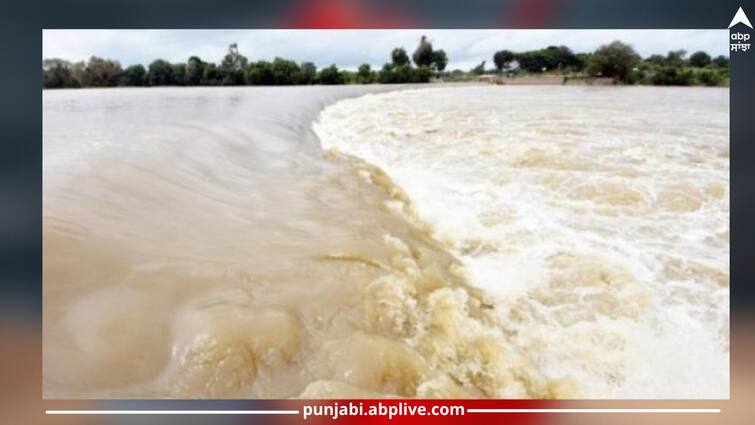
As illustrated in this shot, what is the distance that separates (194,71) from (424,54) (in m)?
1.15

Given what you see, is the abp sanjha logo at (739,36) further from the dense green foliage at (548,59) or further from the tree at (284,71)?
the tree at (284,71)

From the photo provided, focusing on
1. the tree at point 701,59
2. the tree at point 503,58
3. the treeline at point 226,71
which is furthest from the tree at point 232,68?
the tree at point 701,59

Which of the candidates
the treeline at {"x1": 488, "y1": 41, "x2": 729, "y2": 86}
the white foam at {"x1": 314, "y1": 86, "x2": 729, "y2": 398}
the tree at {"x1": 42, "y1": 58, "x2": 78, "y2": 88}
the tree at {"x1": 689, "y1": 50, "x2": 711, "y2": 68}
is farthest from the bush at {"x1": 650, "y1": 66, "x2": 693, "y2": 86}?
the tree at {"x1": 42, "y1": 58, "x2": 78, "y2": 88}

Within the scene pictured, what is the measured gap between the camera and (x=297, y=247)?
1.83 meters

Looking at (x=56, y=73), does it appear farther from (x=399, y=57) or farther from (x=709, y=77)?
(x=709, y=77)

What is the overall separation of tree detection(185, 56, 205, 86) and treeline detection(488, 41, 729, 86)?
1.24 m

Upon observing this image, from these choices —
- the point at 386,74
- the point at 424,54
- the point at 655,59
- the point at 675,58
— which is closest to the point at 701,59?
the point at 675,58

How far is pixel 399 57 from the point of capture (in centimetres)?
197

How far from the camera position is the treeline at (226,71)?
1.75 m

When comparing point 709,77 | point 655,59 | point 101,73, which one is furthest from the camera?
point 655,59

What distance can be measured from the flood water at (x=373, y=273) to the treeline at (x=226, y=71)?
0.12 meters

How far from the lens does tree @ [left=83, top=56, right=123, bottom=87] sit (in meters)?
1.81

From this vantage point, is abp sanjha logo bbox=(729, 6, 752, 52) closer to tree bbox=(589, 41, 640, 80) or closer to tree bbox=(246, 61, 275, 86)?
tree bbox=(589, 41, 640, 80)

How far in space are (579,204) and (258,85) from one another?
210 cm
